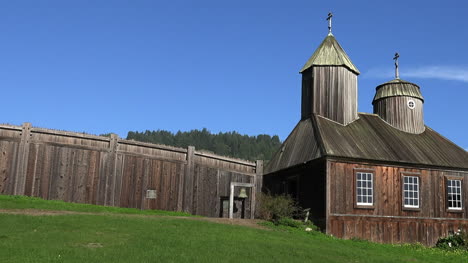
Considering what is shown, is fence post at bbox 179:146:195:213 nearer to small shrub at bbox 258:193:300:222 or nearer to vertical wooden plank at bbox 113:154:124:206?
vertical wooden plank at bbox 113:154:124:206

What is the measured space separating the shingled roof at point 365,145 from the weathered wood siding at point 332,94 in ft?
1.79

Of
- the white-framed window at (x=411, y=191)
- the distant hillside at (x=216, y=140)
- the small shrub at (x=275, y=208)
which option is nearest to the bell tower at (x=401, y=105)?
the white-framed window at (x=411, y=191)

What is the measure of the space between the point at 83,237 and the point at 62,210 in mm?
5454

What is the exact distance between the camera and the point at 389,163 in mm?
25734

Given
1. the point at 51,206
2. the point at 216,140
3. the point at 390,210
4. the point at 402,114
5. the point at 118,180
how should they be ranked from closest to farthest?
the point at 51,206 → the point at 118,180 → the point at 390,210 → the point at 402,114 → the point at 216,140

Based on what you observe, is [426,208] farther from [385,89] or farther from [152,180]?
[152,180]

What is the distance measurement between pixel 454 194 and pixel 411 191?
301 cm

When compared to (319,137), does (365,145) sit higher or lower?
lower

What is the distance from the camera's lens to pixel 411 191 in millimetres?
26109

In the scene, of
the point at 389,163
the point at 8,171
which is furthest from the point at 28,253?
the point at 389,163

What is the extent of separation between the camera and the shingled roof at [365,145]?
25.5 m

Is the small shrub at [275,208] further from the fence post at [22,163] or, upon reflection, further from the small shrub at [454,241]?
the fence post at [22,163]

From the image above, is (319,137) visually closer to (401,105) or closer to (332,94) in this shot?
(332,94)

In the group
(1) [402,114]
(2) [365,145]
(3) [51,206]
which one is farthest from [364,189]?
A: (3) [51,206]
